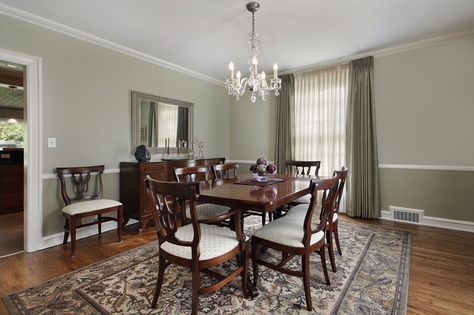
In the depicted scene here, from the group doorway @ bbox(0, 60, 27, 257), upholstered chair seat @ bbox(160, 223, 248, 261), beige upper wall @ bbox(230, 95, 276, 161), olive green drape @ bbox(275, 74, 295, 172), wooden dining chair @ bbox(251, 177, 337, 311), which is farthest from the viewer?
beige upper wall @ bbox(230, 95, 276, 161)

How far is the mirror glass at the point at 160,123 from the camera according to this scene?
3.71 meters

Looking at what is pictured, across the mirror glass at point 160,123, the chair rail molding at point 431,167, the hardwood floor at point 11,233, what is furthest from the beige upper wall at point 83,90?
the chair rail molding at point 431,167

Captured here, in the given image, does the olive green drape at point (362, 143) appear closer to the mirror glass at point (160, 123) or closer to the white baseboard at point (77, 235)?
the mirror glass at point (160, 123)

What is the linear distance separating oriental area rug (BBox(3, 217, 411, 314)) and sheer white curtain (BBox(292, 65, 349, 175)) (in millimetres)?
1983

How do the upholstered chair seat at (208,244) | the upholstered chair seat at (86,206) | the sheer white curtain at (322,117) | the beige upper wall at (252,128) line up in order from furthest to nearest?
the beige upper wall at (252,128), the sheer white curtain at (322,117), the upholstered chair seat at (86,206), the upholstered chair seat at (208,244)

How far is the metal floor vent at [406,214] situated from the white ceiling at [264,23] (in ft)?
7.84

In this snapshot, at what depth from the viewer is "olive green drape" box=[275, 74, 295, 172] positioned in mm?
4539

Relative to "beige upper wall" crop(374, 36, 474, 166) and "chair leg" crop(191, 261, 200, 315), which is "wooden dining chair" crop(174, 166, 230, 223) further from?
"beige upper wall" crop(374, 36, 474, 166)

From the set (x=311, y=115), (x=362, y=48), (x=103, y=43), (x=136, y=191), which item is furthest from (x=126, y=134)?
(x=362, y=48)

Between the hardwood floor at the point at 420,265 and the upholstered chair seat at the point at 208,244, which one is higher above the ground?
the upholstered chair seat at the point at 208,244

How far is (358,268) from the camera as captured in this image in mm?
2215

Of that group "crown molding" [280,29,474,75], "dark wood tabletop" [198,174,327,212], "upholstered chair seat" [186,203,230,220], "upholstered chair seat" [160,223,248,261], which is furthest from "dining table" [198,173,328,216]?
"crown molding" [280,29,474,75]

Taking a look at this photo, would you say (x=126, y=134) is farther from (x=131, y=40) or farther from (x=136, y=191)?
(x=131, y=40)

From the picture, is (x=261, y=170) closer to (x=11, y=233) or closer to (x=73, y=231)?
(x=73, y=231)
